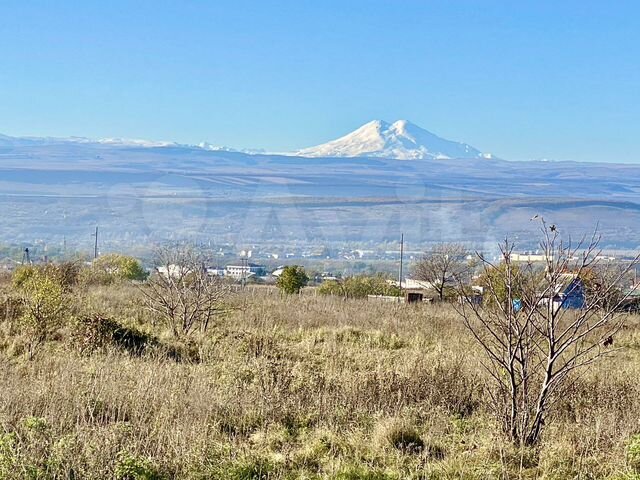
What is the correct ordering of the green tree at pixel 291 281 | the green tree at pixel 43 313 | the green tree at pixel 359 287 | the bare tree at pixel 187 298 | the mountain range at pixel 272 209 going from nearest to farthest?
1. the green tree at pixel 43 313
2. the bare tree at pixel 187 298
3. the green tree at pixel 291 281
4. the green tree at pixel 359 287
5. the mountain range at pixel 272 209

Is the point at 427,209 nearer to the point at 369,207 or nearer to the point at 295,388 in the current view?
the point at 369,207

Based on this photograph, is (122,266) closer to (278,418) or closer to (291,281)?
(291,281)

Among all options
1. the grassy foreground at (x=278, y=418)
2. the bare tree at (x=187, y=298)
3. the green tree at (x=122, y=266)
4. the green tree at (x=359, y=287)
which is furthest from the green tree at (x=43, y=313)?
the green tree at (x=122, y=266)

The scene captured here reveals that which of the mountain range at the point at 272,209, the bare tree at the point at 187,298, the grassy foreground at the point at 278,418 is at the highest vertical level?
the grassy foreground at the point at 278,418

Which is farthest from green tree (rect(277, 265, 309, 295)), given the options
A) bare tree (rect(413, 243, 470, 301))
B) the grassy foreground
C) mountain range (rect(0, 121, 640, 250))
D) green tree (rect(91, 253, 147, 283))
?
the grassy foreground

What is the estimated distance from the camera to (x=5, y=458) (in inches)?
179

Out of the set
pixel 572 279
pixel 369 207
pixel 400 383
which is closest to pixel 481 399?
pixel 400 383

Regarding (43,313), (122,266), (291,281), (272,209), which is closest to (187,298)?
(43,313)

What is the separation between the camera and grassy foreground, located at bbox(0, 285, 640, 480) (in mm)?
5047

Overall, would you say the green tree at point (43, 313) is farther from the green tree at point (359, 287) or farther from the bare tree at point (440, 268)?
the bare tree at point (440, 268)

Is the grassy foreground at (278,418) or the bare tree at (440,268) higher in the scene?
the grassy foreground at (278,418)

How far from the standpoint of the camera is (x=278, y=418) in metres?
6.31

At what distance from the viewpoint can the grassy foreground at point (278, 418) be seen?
5047 mm

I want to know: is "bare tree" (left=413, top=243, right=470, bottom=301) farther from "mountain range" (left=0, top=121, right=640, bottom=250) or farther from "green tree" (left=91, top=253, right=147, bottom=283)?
"green tree" (left=91, top=253, right=147, bottom=283)
